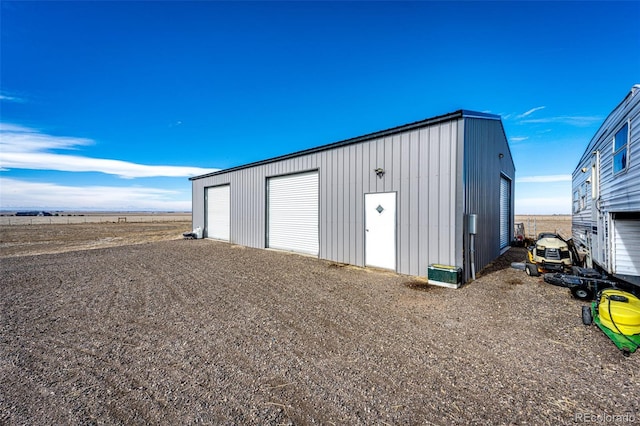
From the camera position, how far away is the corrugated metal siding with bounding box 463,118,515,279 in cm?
728

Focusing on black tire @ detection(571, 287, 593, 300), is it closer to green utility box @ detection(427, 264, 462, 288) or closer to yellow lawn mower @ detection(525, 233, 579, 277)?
yellow lawn mower @ detection(525, 233, 579, 277)

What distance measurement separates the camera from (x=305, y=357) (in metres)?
3.37

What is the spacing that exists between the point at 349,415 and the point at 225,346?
77.6 inches

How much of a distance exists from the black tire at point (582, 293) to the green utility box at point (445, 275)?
6.84 ft

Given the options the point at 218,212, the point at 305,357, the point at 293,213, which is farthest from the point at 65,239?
the point at 305,357

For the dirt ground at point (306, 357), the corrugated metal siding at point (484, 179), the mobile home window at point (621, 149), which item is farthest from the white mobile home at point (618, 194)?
the corrugated metal siding at point (484, 179)

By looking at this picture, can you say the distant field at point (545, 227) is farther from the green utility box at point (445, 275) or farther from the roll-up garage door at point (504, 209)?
the green utility box at point (445, 275)

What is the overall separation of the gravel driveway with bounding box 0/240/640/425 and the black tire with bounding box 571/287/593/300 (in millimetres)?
242

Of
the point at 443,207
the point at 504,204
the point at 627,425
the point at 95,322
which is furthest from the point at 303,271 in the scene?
the point at 504,204

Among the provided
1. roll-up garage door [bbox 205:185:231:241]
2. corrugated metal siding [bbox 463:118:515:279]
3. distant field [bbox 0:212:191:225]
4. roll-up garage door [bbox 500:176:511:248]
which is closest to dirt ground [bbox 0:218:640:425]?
corrugated metal siding [bbox 463:118:515:279]

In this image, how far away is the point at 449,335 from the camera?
3.95 m

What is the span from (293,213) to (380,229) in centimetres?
446

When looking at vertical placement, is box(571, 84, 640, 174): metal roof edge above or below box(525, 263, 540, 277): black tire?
above

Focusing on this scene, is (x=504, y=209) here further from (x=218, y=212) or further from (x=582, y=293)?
(x=218, y=212)
